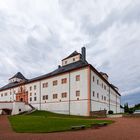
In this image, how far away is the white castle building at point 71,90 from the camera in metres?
45.1

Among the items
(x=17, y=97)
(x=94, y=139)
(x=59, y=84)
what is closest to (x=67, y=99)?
(x=59, y=84)

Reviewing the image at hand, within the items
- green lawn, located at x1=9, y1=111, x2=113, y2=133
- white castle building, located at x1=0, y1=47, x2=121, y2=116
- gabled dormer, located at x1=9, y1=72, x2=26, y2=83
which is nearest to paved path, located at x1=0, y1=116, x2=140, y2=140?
green lawn, located at x1=9, y1=111, x2=113, y2=133

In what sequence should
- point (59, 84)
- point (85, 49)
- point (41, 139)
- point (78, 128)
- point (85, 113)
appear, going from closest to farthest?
1. point (41, 139)
2. point (78, 128)
3. point (85, 113)
4. point (59, 84)
5. point (85, 49)

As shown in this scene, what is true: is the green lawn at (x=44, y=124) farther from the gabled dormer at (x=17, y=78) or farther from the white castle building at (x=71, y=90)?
the gabled dormer at (x=17, y=78)

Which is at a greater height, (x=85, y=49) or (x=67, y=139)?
(x=85, y=49)

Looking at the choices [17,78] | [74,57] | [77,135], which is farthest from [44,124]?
[17,78]

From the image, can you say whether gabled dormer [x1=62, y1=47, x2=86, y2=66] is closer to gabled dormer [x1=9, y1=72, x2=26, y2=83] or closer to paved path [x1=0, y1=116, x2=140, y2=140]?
gabled dormer [x1=9, y1=72, x2=26, y2=83]

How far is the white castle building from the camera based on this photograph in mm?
45094

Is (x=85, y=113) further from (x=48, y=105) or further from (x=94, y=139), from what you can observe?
(x=94, y=139)

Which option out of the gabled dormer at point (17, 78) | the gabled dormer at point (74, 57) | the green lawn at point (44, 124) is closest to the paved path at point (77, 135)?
the green lawn at point (44, 124)

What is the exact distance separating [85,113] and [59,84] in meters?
10.9

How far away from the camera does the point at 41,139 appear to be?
517 inches

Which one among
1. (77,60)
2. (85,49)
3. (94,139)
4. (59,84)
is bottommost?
(94,139)

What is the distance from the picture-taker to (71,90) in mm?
48188
